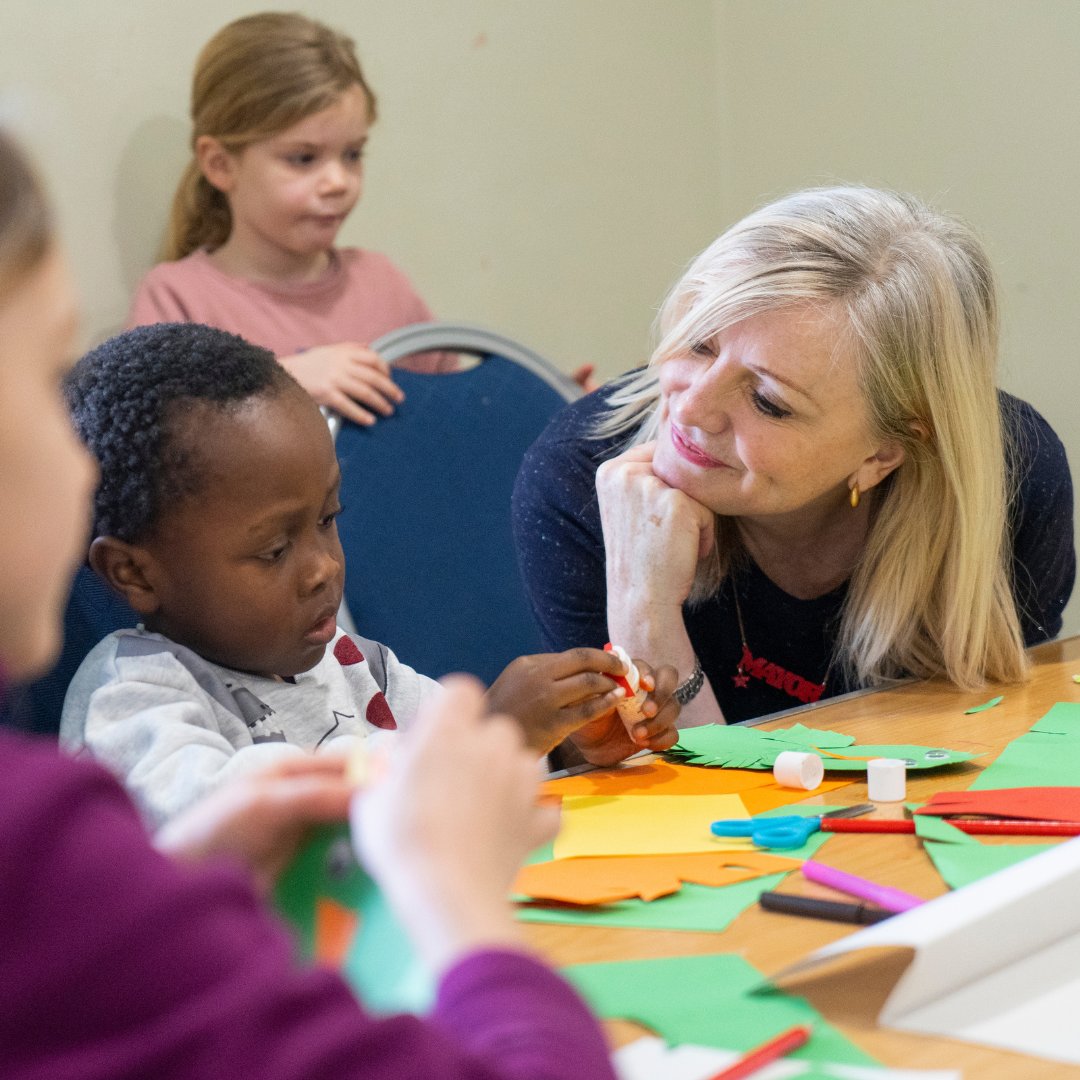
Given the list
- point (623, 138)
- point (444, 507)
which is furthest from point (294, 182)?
point (623, 138)

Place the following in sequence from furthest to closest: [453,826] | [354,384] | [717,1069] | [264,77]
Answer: [264,77] < [354,384] < [717,1069] < [453,826]

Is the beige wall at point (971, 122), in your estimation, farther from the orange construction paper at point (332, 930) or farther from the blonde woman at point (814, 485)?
the orange construction paper at point (332, 930)

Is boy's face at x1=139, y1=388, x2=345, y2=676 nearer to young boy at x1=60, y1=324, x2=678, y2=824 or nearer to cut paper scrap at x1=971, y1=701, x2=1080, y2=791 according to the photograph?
young boy at x1=60, y1=324, x2=678, y2=824

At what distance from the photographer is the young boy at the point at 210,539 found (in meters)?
0.96

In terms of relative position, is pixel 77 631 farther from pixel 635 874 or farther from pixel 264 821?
pixel 264 821

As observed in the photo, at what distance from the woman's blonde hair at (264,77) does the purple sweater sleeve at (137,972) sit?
2.02 metres

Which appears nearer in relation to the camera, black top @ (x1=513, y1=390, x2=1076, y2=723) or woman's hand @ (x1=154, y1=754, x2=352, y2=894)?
woman's hand @ (x1=154, y1=754, x2=352, y2=894)

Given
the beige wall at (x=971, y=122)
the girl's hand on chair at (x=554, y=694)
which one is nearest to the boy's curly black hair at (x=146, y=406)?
the girl's hand on chair at (x=554, y=694)

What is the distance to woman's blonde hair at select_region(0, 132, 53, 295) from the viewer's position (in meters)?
0.41

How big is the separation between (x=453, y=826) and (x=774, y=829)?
0.46 metres

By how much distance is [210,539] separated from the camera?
985mm

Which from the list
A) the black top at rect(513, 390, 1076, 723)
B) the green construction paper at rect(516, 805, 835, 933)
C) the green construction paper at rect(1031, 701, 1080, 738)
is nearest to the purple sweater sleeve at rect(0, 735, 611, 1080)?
the green construction paper at rect(516, 805, 835, 933)

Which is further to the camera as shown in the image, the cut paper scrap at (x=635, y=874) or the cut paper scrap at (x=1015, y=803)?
the cut paper scrap at (x=1015, y=803)

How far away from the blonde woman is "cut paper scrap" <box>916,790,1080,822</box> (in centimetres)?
41
